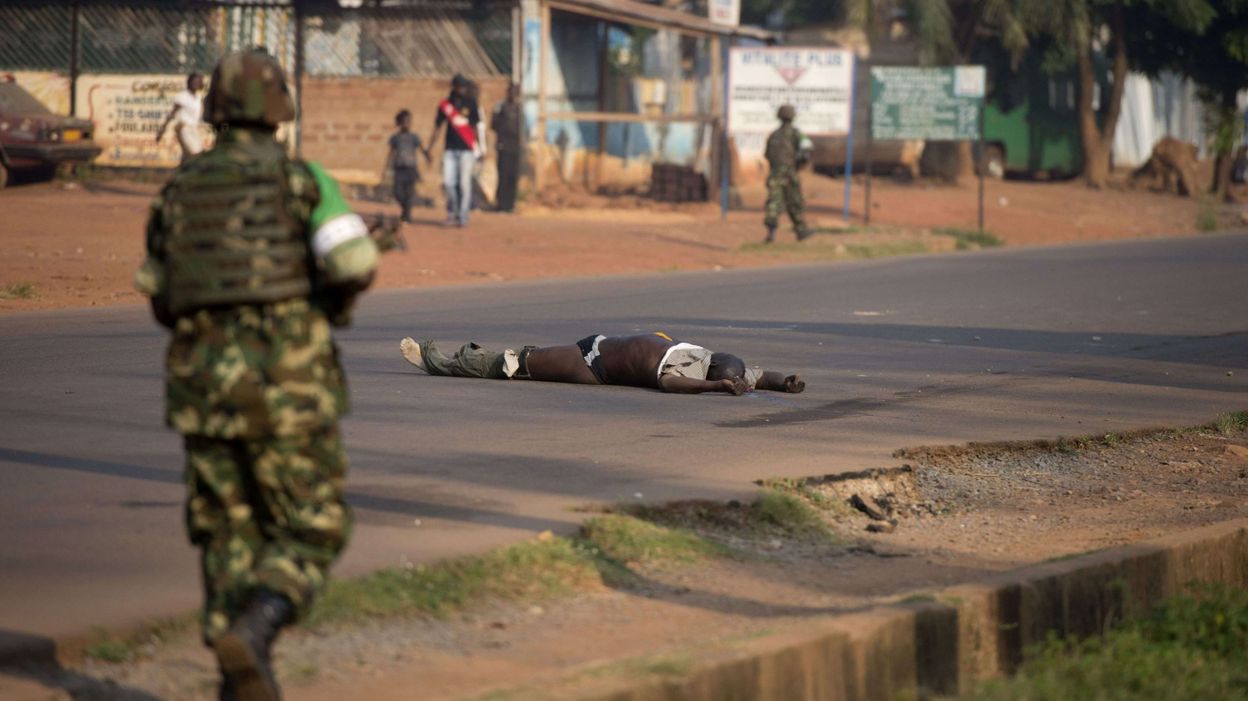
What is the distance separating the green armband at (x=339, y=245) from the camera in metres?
4.05

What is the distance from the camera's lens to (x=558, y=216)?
91.3 feet

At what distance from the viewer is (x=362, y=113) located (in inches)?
1141

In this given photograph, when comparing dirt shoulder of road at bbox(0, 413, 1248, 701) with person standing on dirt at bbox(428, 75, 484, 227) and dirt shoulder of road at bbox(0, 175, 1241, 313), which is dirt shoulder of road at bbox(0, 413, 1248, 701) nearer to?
dirt shoulder of road at bbox(0, 175, 1241, 313)

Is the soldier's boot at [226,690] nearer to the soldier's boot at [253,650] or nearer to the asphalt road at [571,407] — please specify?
the soldier's boot at [253,650]

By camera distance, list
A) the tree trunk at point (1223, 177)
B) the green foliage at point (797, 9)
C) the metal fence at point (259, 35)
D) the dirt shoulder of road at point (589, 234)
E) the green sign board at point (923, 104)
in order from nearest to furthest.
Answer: the dirt shoulder of road at point (589, 234) < the metal fence at point (259, 35) < the green sign board at point (923, 104) < the tree trunk at point (1223, 177) < the green foliage at point (797, 9)

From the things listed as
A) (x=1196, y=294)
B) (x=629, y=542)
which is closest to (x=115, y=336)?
(x=629, y=542)

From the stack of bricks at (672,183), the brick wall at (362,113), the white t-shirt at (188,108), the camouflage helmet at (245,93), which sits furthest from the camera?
the stack of bricks at (672,183)

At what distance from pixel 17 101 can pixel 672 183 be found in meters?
11.3

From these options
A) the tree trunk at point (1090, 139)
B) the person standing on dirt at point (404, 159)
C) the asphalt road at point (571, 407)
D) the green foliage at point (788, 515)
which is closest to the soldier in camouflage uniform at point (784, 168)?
the person standing on dirt at point (404, 159)

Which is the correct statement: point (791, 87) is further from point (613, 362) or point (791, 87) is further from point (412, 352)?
point (613, 362)

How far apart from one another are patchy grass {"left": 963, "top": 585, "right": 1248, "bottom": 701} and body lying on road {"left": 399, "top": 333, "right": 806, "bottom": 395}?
13.4 feet

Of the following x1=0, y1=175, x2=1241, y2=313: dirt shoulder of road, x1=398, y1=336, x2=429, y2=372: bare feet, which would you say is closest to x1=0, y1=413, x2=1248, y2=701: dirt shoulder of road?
x1=398, y1=336, x2=429, y2=372: bare feet

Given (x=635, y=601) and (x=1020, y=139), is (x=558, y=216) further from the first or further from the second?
(x=635, y=601)

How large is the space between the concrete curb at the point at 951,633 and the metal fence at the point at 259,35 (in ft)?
76.2
